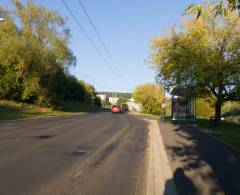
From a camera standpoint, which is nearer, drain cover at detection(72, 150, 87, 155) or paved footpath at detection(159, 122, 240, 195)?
paved footpath at detection(159, 122, 240, 195)

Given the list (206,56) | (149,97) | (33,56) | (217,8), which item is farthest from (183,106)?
(149,97)

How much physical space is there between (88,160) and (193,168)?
318cm

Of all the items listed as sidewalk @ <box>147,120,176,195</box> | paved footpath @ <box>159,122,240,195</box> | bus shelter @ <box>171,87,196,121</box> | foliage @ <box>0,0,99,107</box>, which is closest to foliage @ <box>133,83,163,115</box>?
foliage @ <box>0,0,99,107</box>

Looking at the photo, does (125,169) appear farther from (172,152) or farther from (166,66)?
(166,66)

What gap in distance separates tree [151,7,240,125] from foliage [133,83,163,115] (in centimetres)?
4492

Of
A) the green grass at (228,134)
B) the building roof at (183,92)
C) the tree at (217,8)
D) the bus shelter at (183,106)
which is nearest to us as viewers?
the tree at (217,8)

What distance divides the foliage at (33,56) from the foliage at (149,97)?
25.7 m

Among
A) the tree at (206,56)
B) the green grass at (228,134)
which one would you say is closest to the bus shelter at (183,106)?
the tree at (206,56)

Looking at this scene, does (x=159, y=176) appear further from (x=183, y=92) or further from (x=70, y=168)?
(x=183, y=92)

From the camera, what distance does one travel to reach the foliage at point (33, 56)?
2158 inches

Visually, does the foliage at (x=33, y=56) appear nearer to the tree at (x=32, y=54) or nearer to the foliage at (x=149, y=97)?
the tree at (x=32, y=54)

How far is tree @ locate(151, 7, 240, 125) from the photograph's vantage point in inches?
1198

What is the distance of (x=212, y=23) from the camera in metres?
31.8

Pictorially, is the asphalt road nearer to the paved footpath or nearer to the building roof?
the paved footpath
